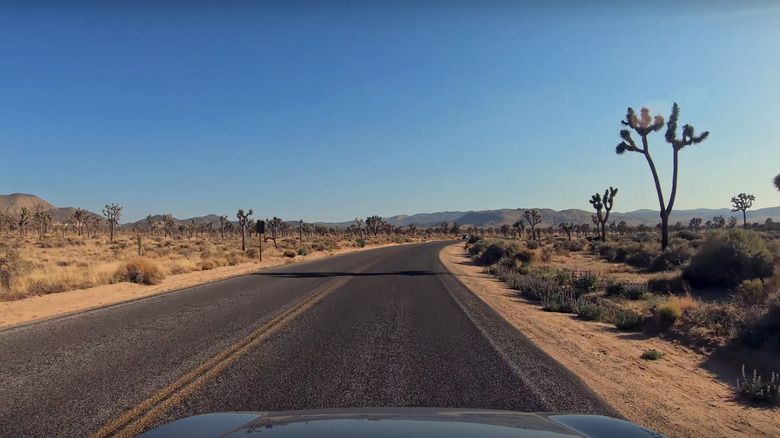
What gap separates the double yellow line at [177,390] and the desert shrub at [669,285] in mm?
13897

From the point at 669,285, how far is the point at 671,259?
7.70 m

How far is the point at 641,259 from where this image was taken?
92.5ft

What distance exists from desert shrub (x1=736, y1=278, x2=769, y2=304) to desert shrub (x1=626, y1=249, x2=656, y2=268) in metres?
13.7

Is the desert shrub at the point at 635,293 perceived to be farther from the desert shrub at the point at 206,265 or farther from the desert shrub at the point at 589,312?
the desert shrub at the point at 206,265

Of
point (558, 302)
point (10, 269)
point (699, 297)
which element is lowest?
point (699, 297)

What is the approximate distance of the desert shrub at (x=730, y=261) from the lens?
1658cm

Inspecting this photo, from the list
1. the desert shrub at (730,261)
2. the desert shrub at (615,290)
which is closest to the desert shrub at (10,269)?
the desert shrub at (615,290)

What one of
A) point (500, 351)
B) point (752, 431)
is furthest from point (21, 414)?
point (752, 431)

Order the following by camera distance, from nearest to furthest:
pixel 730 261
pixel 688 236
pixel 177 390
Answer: pixel 177 390 → pixel 730 261 → pixel 688 236

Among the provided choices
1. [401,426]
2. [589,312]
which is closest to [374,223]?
[589,312]

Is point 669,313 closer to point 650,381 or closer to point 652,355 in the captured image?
point 652,355

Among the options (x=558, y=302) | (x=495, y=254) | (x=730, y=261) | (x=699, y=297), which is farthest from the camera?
(x=495, y=254)

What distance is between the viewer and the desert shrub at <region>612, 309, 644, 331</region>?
1126 centimetres

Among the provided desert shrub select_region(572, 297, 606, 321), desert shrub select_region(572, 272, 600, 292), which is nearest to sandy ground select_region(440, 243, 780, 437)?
→ desert shrub select_region(572, 297, 606, 321)
